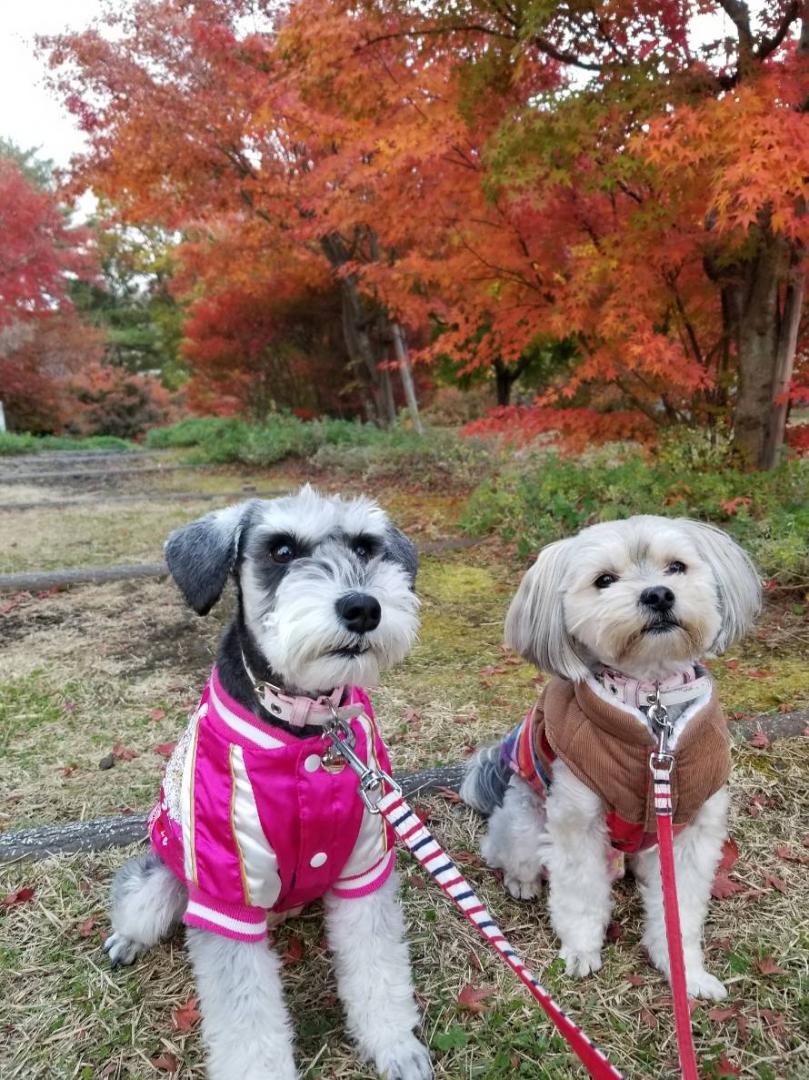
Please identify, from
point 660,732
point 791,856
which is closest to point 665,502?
point 791,856

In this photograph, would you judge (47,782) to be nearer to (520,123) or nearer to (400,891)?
(400,891)

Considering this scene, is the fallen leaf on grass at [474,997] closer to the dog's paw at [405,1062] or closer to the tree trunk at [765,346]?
the dog's paw at [405,1062]

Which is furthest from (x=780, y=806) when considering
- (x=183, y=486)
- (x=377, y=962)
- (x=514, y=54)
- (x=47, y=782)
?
(x=183, y=486)

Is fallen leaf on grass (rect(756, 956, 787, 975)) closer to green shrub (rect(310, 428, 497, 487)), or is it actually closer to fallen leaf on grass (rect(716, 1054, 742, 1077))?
fallen leaf on grass (rect(716, 1054, 742, 1077))

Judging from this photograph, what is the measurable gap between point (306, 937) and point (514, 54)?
5379 millimetres

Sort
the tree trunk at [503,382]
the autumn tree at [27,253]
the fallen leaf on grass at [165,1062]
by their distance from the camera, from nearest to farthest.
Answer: the fallen leaf on grass at [165,1062], the tree trunk at [503,382], the autumn tree at [27,253]

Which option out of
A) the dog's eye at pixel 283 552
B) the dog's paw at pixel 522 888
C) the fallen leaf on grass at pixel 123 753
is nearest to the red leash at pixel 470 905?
the dog's eye at pixel 283 552

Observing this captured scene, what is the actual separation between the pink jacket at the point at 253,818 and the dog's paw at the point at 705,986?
1.16 m

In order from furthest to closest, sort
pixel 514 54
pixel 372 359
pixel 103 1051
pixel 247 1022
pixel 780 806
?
1. pixel 372 359
2. pixel 514 54
3. pixel 780 806
4. pixel 103 1051
5. pixel 247 1022

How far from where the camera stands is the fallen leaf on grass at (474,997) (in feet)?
7.25

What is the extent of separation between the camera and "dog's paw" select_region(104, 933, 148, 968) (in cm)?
236

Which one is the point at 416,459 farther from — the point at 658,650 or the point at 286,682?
the point at 286,682

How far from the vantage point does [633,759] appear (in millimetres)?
2166

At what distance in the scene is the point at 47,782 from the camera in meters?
3.41
